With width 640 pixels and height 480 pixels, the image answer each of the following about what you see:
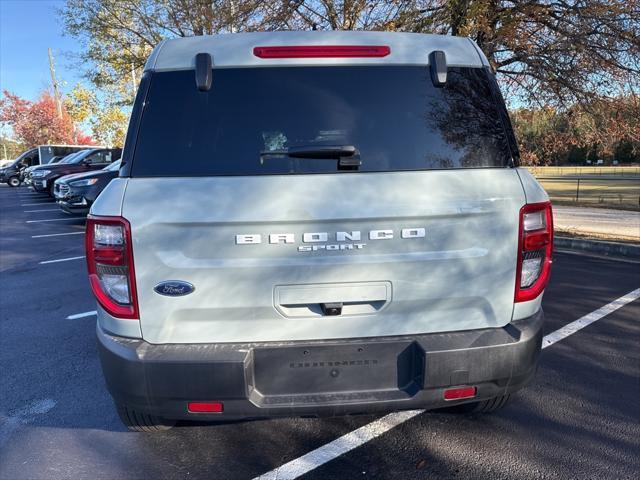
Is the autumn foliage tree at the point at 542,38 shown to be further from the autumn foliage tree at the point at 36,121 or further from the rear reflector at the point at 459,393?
the autumn foliage tree at the point at 36,121

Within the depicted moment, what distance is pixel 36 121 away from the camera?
47.3 m

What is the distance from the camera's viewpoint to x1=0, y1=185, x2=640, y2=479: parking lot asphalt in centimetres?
255

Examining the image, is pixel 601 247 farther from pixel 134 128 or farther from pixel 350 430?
pixel 134 128

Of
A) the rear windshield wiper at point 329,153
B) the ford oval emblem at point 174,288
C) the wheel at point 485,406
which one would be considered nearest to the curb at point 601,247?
the wheel at point 485,406

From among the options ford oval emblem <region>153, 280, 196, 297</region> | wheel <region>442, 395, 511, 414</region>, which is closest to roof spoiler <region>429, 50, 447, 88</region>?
ford oval emblem <region>153, 280, 196, 297</region>

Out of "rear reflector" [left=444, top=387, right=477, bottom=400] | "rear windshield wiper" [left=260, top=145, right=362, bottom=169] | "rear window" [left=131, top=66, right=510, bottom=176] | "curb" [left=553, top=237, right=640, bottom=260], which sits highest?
"rear window" [left=131, top=66, right=510, bottom=176]

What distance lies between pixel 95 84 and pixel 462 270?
21.6m

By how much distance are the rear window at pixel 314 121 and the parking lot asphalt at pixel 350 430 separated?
1623mm

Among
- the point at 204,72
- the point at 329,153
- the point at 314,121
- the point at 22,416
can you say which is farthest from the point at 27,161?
the point at 329,153

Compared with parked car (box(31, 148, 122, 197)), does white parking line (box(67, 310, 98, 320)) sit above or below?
below

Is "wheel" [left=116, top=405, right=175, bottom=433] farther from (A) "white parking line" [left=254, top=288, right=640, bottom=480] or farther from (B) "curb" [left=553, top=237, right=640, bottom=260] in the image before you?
(B) "curb" [left=553, top=237, right=640, bottom=260]

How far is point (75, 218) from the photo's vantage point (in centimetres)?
1429

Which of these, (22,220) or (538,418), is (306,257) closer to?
(538,418)

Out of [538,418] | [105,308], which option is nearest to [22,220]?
[105,308]
